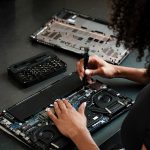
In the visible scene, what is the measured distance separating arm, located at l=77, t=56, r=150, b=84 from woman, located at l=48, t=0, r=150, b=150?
0.02 metres

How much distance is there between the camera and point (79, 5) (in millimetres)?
1921

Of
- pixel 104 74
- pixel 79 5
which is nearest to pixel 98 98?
pixel 104 74

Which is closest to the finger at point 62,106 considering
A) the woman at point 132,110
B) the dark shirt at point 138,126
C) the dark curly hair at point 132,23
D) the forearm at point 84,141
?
the woman at point 132,110

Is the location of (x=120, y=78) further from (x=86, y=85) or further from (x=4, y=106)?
(x=4, y=106)

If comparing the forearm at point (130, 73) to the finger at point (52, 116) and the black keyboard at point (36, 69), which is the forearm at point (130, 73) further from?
the finger at point (52, 116)

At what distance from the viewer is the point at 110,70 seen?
1424 millimetres

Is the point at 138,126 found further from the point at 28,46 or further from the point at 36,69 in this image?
the point at 28,46

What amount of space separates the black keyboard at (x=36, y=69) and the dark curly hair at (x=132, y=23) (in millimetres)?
452

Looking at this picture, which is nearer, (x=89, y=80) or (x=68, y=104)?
(x=68, y=104)

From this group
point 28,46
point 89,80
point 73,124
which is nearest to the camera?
point 73,124

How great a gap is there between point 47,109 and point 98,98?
0.18 metres

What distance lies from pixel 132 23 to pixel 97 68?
1.76 ft

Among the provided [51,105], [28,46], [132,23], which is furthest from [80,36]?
[132,23]

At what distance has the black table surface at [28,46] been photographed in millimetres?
1242
